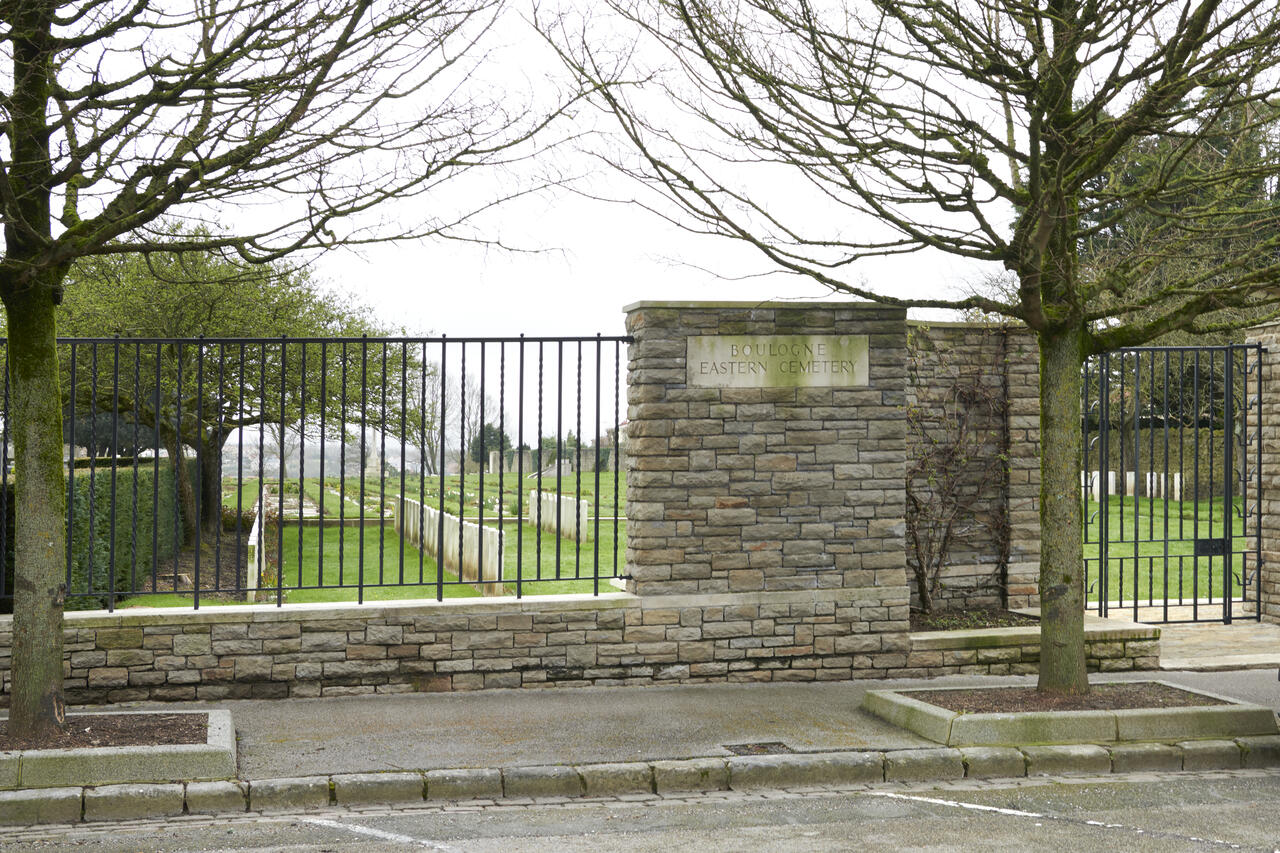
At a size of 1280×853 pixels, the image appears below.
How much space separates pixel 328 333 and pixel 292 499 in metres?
9.36

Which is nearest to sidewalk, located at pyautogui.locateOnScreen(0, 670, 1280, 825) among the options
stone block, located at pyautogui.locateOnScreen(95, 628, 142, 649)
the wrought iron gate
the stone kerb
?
stone block, located at pyautogui.locateOnScreen(95, 628, 142, 649)

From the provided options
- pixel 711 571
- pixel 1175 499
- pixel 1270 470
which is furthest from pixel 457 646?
pixel 1175 499

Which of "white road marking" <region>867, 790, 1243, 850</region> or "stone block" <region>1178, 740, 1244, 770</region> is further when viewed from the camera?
"stone block" <region>1178, 740, 1244, 770</region>

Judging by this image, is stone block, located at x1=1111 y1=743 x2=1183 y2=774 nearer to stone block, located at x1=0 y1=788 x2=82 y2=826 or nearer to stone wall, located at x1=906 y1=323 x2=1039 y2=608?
stone wall, located at x1=906 y1=323 x2=1039 y2=608

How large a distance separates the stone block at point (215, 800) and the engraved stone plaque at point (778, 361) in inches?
163

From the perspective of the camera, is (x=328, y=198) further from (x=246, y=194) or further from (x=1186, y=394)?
(x=1186, y=394)

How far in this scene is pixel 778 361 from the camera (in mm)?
8586

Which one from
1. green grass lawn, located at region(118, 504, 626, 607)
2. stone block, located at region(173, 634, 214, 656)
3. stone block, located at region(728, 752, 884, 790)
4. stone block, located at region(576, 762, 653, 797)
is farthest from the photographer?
green grass lawn, located at region(118, 504, 626, 607)

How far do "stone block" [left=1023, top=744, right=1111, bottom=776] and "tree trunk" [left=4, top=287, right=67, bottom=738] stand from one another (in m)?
5.43

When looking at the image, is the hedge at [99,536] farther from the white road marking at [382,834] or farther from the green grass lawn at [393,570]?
the white road marking at [382,834]

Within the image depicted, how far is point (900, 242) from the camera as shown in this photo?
24.4 feet

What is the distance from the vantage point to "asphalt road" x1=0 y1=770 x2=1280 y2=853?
5277 mm

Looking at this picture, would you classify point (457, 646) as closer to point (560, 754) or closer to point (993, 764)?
point (560, 754)

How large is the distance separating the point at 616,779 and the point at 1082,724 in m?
2.84
